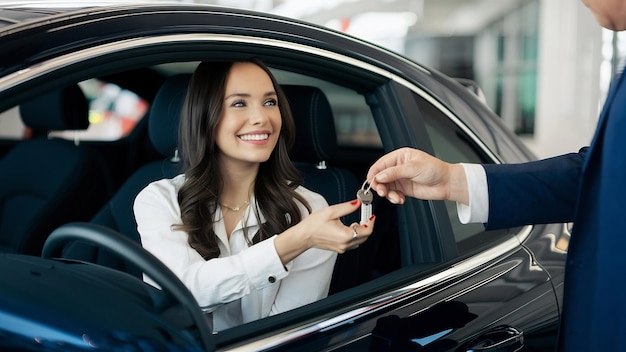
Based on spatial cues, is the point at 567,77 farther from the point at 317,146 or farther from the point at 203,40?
the point at 203,40

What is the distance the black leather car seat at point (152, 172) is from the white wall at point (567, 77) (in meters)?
10.1

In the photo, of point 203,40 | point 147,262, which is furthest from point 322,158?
point 147,262

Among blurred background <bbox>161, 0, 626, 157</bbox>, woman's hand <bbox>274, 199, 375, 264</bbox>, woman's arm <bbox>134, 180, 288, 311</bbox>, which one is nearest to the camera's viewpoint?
woman's hand <bbox>274, 199, 375, 264</bbox>

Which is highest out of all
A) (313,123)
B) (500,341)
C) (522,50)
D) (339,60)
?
(522,50)

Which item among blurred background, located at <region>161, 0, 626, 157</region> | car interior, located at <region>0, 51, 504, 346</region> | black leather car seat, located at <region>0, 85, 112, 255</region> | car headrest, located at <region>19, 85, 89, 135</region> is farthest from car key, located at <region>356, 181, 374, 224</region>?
blurred background, located at <region>161, 0, 626, 157</region>

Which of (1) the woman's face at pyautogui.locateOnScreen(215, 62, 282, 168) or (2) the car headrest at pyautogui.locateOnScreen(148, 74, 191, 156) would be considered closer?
(1) the woman's face at pyautogui.locateOnScreen(215, 62, 282, 168)

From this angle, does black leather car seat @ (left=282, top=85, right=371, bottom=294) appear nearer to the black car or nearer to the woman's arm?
the black car

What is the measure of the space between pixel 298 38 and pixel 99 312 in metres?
0.85

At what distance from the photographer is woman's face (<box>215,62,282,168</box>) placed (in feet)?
6.52

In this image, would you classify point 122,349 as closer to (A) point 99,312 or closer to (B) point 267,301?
(A) point 99,312

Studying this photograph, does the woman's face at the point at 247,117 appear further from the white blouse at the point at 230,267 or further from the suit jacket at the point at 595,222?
the suit jacket at the point at 595,222

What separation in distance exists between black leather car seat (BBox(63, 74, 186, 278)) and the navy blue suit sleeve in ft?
2.98

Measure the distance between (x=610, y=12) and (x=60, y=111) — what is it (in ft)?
7.02

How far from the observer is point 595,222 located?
1361 mm
